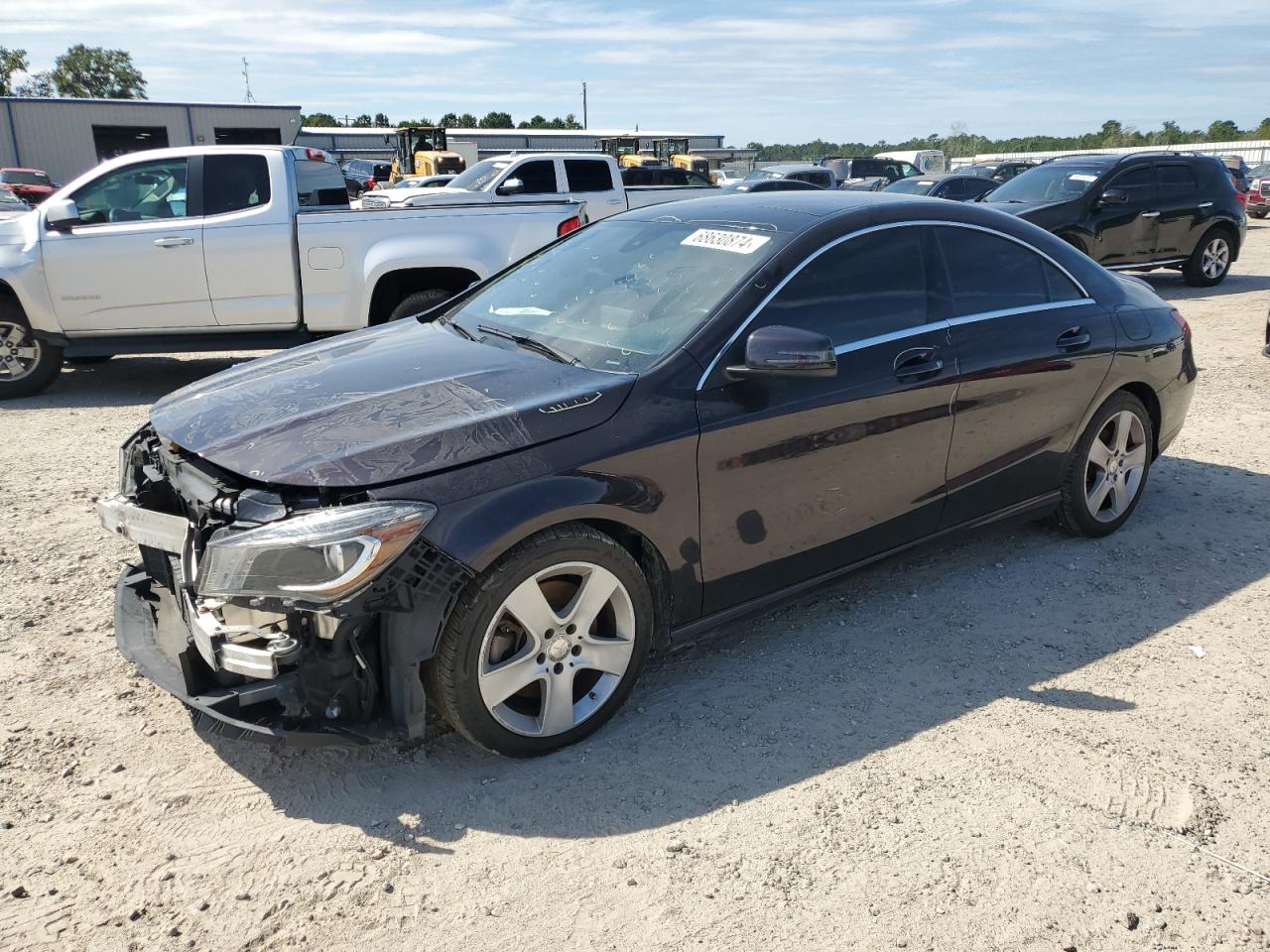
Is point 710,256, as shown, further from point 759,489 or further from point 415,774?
point 415,774

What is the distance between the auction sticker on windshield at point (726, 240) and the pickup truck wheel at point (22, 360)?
6.44 meters

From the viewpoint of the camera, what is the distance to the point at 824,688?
3.65m

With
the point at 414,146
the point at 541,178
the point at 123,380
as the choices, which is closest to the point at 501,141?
the point at 414,146

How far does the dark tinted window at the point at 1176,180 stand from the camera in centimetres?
1350

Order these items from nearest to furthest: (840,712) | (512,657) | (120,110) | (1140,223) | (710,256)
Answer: (512,657)
(840,712)
(710,256)
(1140,223)
(120,110)

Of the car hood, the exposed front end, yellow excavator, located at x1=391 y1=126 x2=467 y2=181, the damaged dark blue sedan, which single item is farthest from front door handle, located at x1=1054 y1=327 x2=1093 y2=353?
yellow excavator, located at x1=391 y1=126 x2=467 y2=181

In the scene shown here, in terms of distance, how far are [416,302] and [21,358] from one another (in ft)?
10.7

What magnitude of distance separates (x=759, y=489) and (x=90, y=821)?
2338 mm

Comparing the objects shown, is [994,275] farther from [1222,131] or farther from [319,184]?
[1222,131]

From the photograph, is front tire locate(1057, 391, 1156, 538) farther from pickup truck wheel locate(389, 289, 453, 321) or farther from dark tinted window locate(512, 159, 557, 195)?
dark tinted window locate(512, 159, 557, 195)

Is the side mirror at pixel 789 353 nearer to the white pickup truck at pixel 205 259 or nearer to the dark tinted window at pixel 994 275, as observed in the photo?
the dark tinted window at pixel 994 275

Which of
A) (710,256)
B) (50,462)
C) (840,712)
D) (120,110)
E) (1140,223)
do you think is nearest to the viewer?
(840,712)

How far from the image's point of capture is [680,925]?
2531 mm

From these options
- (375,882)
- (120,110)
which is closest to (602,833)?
(375,882)
